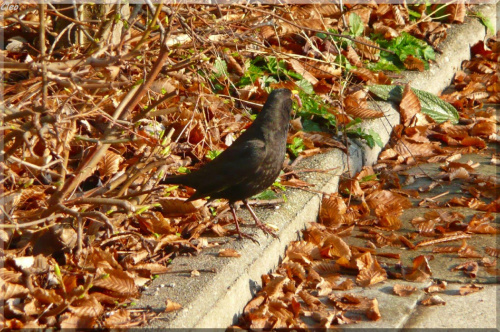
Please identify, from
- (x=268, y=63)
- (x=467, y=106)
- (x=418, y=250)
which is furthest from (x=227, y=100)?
(x=467, y=106)

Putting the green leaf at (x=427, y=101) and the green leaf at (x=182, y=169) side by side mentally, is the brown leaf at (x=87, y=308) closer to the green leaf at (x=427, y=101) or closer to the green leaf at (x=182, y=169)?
the green leaf at (x=182, y=169)

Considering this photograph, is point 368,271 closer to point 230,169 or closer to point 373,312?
point 373,312

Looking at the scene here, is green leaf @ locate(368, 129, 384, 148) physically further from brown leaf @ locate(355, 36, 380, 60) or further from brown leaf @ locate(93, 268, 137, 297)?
brown leaf @ locate(93, 268, 137, 297)

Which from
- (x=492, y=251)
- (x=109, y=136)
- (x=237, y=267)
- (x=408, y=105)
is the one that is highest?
(x=109, y=136)

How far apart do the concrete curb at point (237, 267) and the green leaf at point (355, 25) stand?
129cm

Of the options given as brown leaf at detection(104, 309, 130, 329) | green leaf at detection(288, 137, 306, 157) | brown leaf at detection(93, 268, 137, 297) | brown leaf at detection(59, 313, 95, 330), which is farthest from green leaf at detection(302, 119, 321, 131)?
brown leaf at detection(59, 313, 95, 330)

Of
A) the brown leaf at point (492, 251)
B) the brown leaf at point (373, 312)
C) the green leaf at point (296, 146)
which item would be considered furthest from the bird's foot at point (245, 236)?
the brown leaf at point (492, 251)

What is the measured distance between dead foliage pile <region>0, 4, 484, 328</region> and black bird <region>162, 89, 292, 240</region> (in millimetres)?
164

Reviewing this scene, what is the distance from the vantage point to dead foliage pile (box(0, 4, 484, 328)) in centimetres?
301

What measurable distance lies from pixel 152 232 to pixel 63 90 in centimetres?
103

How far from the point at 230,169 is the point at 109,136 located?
95cm

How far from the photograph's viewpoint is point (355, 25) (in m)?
6.43

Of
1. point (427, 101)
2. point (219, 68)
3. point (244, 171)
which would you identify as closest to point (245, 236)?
point (244, 171)

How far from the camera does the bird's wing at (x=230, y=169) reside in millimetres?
4020
